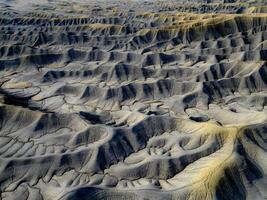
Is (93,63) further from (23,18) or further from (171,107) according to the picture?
(23,18)

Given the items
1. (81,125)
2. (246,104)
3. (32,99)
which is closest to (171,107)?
(246,104)

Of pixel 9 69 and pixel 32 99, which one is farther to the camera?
pixel 9 69

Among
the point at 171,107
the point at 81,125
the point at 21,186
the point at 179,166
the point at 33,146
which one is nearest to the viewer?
the point at 21,186

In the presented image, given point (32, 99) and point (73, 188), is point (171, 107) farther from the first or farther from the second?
point (73, 188)

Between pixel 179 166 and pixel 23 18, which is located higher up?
pixel 23 18

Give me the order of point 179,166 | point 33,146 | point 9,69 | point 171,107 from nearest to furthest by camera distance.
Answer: point 179,166
point 33,146
point 171,107
point 9,69

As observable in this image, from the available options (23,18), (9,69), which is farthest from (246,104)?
(23,18)
